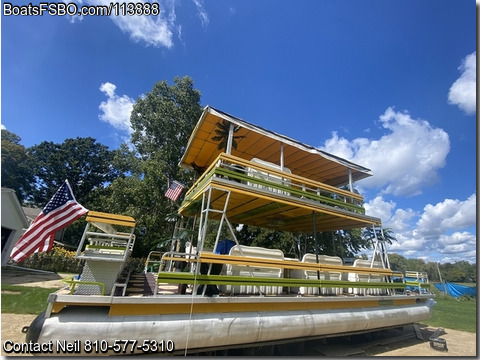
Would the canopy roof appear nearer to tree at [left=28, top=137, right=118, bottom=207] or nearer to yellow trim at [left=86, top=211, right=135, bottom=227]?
yellow trim at [left=86, top=211, right=135, bottom=227]

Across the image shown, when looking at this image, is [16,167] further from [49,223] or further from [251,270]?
[251,270]

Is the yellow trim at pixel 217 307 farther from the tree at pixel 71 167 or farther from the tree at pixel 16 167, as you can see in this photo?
the tree at pixel 16 167

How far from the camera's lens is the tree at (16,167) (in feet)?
134

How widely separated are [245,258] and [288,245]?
1716 centimetres

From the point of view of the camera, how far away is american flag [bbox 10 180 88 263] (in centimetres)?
481

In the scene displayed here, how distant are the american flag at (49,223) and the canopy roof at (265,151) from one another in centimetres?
457

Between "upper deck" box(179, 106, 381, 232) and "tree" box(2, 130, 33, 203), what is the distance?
154 ft

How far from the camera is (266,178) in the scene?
816cm

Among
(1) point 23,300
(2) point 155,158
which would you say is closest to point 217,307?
(1) point 23,300

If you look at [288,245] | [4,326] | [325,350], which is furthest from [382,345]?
[288,245]

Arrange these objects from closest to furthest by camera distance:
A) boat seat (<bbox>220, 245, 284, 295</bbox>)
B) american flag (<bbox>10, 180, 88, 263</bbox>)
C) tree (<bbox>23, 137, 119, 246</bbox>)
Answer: american flag (<bbox>10, 180, 88, 263</bbox>) → boat seat (<bbox>220, 245, 284, 295</bbox>) → tree (<bbox>23, 137, 119, 246</bbox>)

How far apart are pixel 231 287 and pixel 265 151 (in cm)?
590

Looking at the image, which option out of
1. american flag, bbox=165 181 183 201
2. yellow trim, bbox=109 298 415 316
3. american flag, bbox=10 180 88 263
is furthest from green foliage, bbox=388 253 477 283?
american flag, bbox=10 180 88 263

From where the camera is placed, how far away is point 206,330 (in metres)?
4.67
